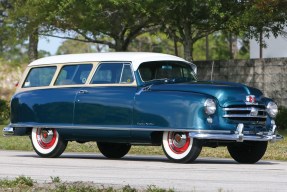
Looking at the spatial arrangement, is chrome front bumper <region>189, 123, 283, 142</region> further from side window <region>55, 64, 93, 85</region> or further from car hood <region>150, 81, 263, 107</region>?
side window <region>55, 64, 93, 85</region>

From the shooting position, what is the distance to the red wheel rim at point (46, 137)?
17.3 m

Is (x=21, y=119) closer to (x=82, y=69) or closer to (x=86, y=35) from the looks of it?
(x=82, y=69)

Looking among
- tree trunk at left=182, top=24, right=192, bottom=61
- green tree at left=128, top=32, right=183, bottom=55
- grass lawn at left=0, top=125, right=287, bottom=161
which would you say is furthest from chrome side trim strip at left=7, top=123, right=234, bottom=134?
green tree at left=128, top=32, right=183, bottom=55

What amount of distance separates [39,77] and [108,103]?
7.29ft

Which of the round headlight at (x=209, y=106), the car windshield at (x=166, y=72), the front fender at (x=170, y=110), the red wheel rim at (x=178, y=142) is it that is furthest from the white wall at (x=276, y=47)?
the round headlight at (x=209, y=106)

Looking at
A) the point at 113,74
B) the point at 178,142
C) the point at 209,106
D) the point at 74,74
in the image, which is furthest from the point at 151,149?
the point at 209,106

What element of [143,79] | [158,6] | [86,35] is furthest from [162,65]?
[86,35]

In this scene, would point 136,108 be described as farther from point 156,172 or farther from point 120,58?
point 156,172

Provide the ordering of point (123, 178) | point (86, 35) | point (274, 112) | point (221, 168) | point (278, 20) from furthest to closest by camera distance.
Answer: point (86, 35) → point (278, 20) → point (274, 112) → point (221, 168) → point (123, 178)

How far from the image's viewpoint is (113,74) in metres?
16.8

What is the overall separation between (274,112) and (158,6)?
13.7m

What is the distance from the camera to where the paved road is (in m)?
11.8

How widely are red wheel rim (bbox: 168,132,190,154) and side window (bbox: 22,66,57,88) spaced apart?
3.12m

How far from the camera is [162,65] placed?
16.9 meters
